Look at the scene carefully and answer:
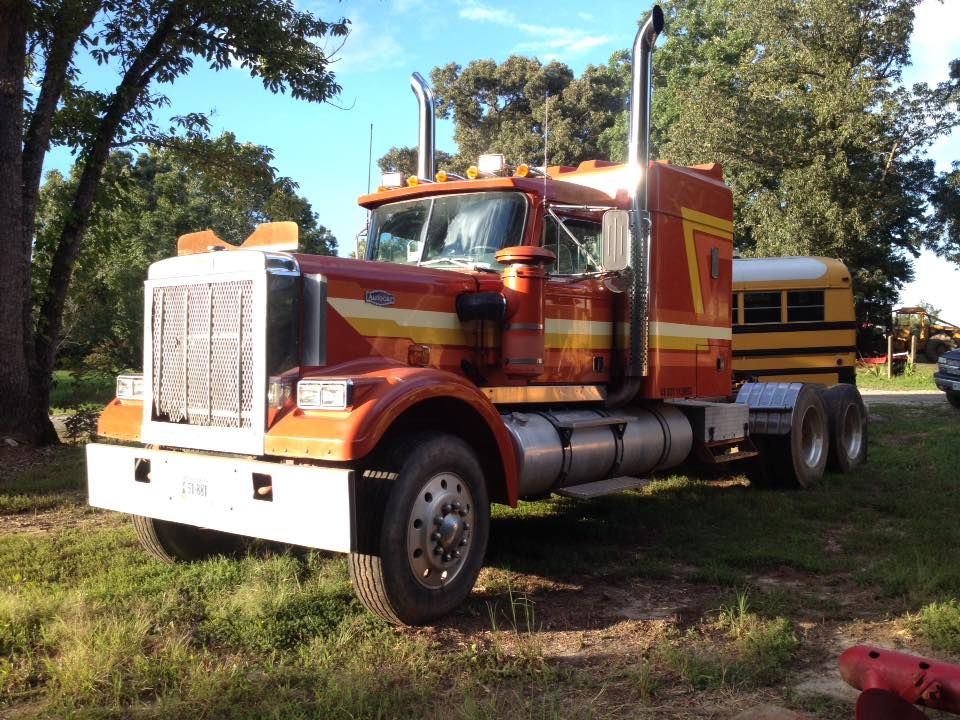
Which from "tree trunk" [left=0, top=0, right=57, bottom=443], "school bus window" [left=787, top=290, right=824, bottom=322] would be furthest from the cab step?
"school bus window" [left=787, top=290, right=824, bottom=322]

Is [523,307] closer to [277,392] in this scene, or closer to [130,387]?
[277,392]

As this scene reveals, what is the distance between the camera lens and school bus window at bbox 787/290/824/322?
1680 centimetres

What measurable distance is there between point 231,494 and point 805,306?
14700 millimetres

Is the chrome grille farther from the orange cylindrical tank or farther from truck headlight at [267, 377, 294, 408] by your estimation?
the orange cylindrical tank

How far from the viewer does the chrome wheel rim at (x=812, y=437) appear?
945cm

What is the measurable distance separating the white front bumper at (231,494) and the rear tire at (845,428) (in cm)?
736

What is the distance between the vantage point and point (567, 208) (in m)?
6.41

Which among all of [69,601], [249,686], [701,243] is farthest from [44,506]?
[701,243]

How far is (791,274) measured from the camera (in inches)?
671

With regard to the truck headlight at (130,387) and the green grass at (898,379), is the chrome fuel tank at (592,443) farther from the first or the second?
the green grass at (898,379)

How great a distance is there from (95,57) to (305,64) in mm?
2606

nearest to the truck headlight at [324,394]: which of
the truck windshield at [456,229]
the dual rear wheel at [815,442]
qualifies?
the truck windshield at [456,229]

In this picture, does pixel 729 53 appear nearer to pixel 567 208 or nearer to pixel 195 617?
pixel 567 208

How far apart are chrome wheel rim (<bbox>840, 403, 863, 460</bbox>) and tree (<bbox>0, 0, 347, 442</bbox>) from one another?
7925mm
